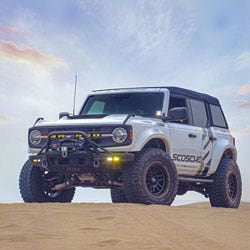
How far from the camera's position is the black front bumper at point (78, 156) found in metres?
9.98

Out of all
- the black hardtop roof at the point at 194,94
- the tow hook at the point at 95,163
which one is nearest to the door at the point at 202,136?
the black hardtop roof at the point at 194,94

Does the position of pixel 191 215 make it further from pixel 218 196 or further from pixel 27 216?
pixel 218 196

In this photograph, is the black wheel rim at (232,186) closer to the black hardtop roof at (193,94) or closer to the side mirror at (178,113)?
the black hardtop roof at (193,94)

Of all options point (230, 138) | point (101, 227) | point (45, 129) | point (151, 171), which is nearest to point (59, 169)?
point (45, 129)

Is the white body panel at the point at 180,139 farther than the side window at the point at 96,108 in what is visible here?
No

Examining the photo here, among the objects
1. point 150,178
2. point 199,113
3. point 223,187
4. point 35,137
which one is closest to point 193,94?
point 199,113

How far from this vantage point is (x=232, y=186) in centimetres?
1377

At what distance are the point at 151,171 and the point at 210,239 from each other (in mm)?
3664

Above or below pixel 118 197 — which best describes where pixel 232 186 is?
above

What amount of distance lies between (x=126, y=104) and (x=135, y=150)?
2025mm

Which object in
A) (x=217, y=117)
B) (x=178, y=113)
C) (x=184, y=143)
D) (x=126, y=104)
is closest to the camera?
(x=178, y=113)

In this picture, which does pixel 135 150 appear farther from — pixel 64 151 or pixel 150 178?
pixel 64 151

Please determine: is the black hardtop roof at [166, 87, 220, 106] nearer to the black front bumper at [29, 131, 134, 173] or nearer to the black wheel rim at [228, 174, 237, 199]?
the black wheel rim at [228, 174, 237, 199]

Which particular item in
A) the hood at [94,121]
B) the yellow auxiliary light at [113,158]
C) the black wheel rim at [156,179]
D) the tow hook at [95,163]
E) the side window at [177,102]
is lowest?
the black wheel rim at [156,179]
